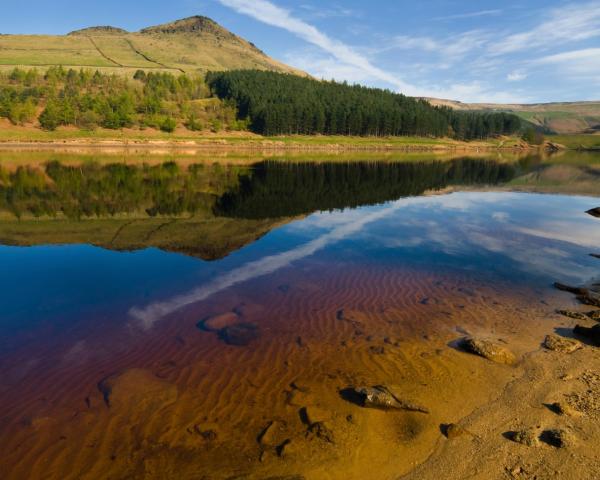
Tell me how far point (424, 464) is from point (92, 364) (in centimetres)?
991

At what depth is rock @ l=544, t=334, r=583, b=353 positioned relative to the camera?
13625mm

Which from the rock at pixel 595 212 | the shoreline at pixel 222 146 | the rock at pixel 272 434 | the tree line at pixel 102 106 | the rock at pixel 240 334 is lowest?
the rock at pixel 272 434

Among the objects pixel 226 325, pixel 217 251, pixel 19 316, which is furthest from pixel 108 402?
pixel 217 251

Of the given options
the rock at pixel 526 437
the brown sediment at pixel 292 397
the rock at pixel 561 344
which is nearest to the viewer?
the brown sediment at pixel 292 397

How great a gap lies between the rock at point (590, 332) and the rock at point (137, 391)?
46.7ft

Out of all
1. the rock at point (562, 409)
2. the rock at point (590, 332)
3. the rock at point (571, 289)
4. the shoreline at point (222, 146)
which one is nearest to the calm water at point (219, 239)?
the rock at point (571, 289)

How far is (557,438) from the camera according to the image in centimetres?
913

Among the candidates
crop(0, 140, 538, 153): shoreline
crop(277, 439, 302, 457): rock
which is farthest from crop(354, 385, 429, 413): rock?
crop(0, 140, 538, 153): shoreline

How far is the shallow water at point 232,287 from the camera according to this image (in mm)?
11336

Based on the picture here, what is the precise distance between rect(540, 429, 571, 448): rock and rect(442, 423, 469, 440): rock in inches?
69.1

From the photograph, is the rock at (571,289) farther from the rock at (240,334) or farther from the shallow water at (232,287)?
the rock at (240,334)

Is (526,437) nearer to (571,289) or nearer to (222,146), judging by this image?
(571,289)

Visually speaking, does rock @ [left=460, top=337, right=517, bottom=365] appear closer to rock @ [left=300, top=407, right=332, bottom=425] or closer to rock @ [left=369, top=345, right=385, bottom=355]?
rock @ [left=369, top=345, right=385, bottom=355]

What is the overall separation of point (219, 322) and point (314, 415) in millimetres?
6352
